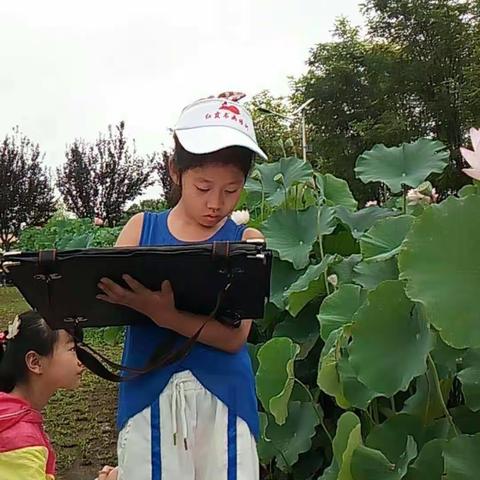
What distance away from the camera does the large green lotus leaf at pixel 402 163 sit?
7.48 ft

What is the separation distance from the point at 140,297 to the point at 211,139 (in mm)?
276

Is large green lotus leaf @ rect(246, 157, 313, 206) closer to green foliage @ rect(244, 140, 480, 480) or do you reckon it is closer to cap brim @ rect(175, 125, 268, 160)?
green foliage @ rect(244, 140, 480, 480)

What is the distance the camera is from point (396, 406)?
193 centimetres

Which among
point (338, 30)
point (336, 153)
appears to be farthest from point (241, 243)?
point (338, 30)

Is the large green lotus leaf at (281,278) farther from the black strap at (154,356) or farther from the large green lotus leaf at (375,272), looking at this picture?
the black strap at (154,356)

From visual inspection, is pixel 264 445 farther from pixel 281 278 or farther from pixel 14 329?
pixel 14 329

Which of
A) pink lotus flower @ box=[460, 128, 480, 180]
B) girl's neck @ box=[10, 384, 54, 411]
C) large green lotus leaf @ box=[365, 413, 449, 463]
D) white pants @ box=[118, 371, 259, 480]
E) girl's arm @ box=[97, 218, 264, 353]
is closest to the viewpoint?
pink lotus flower @ box=[460, 128, 480, 180]

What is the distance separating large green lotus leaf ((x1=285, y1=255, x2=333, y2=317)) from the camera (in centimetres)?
208

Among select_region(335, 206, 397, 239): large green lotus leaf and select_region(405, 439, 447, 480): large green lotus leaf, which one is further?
select_region(335, 206, 397, 239): large green lotus leaf

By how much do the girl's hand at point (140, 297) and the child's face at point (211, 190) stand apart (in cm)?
17

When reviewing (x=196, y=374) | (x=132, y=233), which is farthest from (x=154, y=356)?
(x=132, y=233)

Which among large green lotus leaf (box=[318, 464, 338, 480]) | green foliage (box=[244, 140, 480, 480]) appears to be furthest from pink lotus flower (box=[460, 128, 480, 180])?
large green lotus leaf (box=[318, 464, 338, 480])

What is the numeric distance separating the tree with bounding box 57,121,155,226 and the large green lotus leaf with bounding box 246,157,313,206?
13625 millimetres

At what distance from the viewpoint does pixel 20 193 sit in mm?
14977
